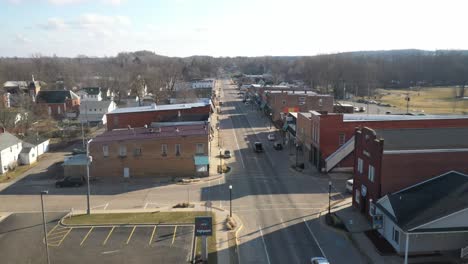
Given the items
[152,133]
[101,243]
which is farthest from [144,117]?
[101,243]

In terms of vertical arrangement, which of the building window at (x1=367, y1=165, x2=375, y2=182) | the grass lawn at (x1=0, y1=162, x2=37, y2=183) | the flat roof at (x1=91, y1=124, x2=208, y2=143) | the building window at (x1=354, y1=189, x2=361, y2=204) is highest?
the flat roof at (x1=91, y1=124, x2=208, y2=143)

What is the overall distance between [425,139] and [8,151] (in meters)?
47.6

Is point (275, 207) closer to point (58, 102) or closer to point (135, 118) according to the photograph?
point (135, 118)

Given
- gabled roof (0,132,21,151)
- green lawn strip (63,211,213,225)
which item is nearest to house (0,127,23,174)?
gabled roof (0,132,21,151)

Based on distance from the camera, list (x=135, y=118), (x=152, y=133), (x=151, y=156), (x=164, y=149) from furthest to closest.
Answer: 1. (x=135, y=118)
2. (x=152, y=133)
3. (x=164, y=149)
4. (x=151, y=156)

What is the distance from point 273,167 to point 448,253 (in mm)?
25981

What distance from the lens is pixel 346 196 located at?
40062 millimetres

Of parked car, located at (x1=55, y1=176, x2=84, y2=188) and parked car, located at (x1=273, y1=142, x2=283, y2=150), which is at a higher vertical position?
parked car, located at (x1=273, y1=142, x2=283, y2=150)

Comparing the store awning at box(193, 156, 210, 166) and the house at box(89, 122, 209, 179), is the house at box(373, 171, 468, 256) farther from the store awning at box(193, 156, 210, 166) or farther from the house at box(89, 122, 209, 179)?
the house at box(89, 122, 209, 179)

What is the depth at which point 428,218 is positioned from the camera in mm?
26531

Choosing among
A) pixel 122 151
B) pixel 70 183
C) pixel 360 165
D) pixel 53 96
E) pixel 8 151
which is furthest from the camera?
pixel 53 96

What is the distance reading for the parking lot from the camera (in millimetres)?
28125

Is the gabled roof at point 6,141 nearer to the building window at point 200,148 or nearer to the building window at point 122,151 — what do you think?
the building window at point 122,151

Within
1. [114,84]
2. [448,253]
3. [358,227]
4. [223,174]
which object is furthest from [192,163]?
[114,84]
